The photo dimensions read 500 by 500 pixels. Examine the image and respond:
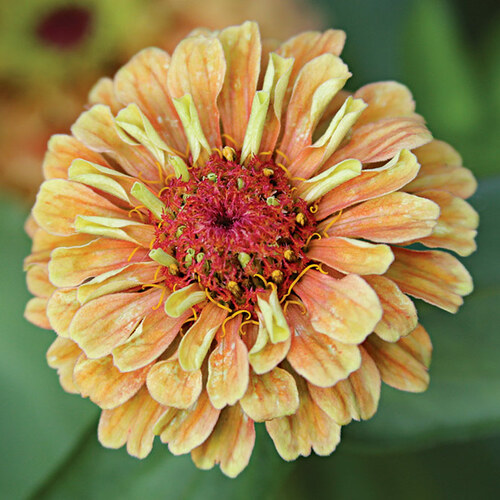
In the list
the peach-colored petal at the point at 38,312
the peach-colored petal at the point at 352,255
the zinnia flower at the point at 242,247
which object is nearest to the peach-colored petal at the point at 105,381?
the zinnia flower at the point at 242,247

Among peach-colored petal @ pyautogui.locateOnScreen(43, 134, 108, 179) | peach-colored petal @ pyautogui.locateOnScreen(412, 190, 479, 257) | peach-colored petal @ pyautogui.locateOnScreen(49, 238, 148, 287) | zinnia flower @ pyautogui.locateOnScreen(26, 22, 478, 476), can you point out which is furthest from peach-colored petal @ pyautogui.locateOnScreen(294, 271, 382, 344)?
peach-colored petal @ pyautogui.locateOnScreen(43, 134, 108, 179)

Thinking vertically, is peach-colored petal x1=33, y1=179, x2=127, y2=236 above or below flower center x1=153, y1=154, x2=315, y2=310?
above

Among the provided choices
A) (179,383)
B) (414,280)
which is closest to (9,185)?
(179,383)

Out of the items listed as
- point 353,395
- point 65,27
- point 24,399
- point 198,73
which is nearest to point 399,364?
point 353,395

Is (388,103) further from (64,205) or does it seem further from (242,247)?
(64,205)

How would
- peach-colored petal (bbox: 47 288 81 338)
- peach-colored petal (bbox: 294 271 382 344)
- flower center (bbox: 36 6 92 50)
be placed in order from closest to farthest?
peach-colored petal (bbox: 294 271 382 344) < peach-colored petal (bbox: 47 288 81 338) < flower center (bbox: 36 6 92 50)

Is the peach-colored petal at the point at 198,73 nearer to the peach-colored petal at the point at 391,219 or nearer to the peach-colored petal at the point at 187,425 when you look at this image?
the peach-colored petal at the point at 391,219

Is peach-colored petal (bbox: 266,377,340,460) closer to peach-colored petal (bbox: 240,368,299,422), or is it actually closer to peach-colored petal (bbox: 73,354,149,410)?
peach-colored petal (bbox: 240,368,299,422)
